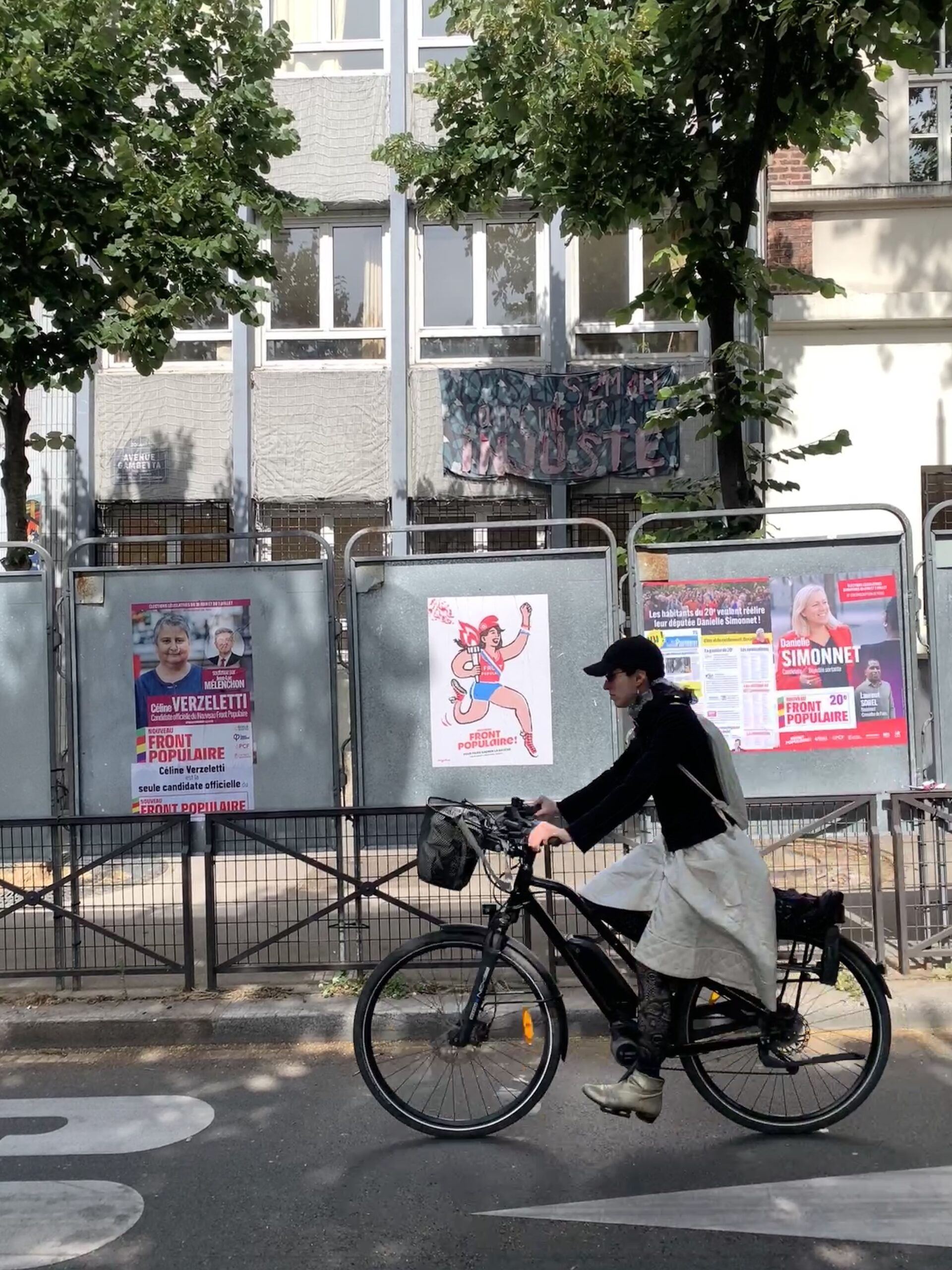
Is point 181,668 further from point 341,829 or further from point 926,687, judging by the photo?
point 926,687

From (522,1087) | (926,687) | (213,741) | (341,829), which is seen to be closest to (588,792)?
(522,1087)

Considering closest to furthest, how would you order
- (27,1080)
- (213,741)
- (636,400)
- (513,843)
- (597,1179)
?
(597,1179), (513,843), (27,1080), (213,741), (636,400)

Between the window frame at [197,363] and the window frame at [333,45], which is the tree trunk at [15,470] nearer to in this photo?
the window frame at [197,363]

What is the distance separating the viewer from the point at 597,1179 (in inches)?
158

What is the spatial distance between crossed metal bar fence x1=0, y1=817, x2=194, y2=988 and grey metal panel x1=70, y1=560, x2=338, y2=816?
452mm

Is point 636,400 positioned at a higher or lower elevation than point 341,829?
higher

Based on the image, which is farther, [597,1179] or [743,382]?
[743,382]

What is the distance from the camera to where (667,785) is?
165 inches

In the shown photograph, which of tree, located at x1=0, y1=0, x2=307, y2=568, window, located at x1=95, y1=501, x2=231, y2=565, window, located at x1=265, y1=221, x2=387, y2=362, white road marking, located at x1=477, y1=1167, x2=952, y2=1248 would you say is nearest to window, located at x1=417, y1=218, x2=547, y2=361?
window, located at x1=265, y1=221, x2=387, y2=362

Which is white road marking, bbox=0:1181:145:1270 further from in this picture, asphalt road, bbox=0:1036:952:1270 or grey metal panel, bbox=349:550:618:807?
grey metal panel, bbox=349:550:618:807

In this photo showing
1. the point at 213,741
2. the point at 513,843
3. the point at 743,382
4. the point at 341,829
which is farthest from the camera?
the point at 743,382

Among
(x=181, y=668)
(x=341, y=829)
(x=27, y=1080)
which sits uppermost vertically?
(x=181, y=668)

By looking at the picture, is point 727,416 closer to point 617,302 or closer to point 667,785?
point 667,785

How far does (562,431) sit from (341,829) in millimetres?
8088
